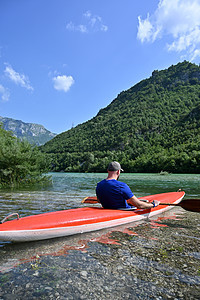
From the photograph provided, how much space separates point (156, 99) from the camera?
4801 inches

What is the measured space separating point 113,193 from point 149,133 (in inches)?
4044

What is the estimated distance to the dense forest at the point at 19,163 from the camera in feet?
48.5

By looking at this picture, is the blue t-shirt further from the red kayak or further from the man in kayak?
the red kayak

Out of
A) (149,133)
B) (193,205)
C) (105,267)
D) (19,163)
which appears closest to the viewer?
(105,267)

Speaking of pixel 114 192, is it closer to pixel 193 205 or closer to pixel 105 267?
pixel 105 267

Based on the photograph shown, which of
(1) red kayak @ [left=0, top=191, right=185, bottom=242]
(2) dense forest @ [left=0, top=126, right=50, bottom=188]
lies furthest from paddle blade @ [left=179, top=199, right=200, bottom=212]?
(2) dense forest @ [left=0, top=126, right=50, bottom=188]

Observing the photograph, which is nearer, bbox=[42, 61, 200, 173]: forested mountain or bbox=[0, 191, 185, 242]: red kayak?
bbox=[0, 191, 185, 242]: red kayak

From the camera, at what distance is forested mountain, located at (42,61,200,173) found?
2926 inches

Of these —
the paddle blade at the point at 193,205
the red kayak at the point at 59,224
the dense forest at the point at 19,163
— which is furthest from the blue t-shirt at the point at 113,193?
the dense forest at the point at 19,163

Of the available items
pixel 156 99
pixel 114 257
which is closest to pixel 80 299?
pixel 114 257

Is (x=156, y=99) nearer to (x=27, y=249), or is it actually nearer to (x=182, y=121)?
(x=182, y=121)

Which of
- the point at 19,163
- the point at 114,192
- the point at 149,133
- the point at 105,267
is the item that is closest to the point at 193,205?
the point at 114,192

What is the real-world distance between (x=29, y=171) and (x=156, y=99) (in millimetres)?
117379

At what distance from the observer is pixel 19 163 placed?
616 inches
